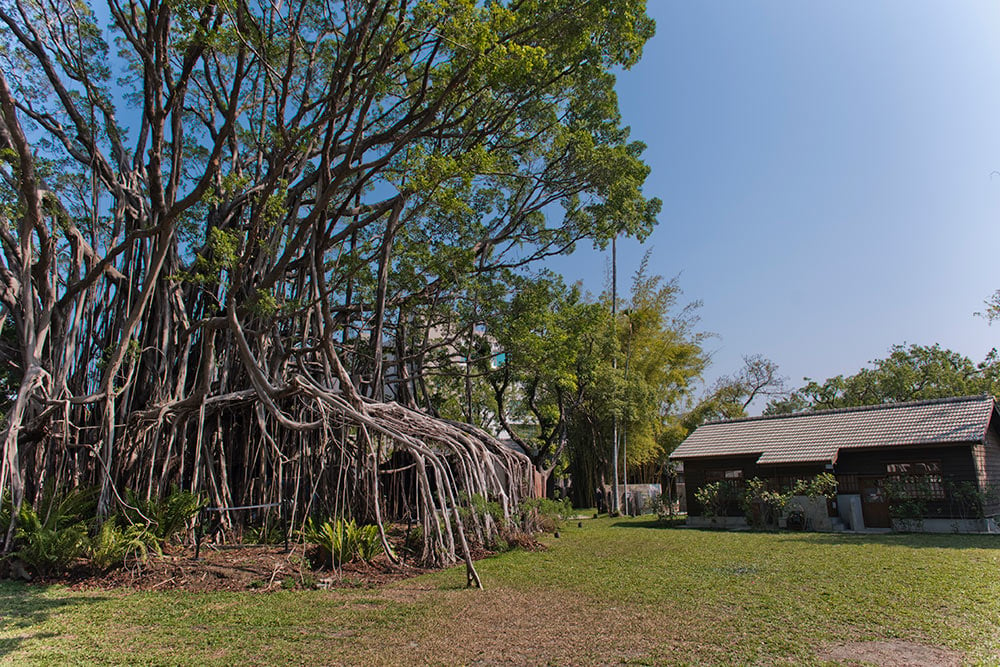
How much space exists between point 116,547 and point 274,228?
4.86m

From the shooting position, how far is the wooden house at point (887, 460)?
41.7 feet

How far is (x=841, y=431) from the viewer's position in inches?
588

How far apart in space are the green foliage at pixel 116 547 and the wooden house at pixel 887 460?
13244 mm

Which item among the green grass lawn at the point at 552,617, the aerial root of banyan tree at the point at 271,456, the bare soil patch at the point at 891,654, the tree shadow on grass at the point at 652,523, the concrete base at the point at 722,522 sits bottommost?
the tree shadow on grass at the point at 652,523

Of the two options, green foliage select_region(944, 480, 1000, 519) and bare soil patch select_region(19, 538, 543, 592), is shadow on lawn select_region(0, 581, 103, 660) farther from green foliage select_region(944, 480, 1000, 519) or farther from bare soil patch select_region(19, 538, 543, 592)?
green foliage select_region(944, 480, 1000, 519)

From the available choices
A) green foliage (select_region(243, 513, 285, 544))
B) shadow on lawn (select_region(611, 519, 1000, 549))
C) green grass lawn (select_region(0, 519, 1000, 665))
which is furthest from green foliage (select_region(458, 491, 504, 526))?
shadow on lawn (select_region(611, 519, 1000, 549))

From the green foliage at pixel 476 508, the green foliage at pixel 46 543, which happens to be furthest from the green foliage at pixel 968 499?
the green foliage at pixel 46 543

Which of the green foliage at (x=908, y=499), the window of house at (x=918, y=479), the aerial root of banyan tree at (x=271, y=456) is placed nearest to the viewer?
the aerial root of banyan tree at (x=271, y=456)

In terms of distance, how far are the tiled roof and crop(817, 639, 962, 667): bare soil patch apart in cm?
1056

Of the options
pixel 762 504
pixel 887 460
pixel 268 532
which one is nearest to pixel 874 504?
pixel 887 460

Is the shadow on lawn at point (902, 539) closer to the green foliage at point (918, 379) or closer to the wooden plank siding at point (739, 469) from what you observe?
the wooden plank siding at point (739, 469)

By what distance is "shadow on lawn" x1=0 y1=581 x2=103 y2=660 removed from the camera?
485 cm

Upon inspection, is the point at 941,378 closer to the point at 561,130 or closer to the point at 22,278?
the point at 561,130

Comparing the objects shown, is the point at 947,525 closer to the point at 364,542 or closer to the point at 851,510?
the point at 851,510
